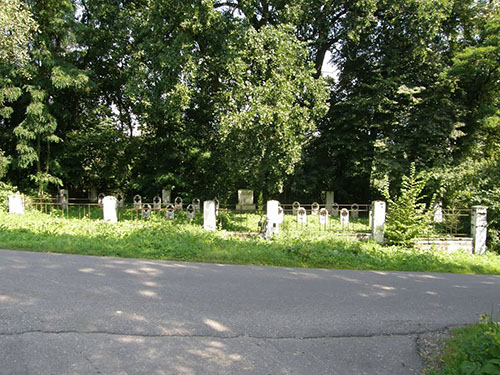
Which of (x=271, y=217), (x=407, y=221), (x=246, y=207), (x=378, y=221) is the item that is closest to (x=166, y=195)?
(x=246, y=207)

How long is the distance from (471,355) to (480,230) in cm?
930

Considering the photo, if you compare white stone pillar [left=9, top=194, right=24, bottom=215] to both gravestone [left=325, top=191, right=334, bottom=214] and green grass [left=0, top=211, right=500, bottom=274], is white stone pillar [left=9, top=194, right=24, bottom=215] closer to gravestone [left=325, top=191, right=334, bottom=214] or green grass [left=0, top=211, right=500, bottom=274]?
green grass [left=0, top=211, right=500, bottom=274]

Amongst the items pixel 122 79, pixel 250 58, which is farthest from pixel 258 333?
pixel 122 79

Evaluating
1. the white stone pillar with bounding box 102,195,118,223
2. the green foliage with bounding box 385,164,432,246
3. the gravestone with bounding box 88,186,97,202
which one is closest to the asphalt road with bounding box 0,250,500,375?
the green foliage with bounding box 385,164,432,246

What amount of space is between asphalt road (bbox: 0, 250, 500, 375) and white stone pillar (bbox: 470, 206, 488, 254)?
466 centimetres

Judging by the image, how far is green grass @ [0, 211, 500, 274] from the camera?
7.56 m

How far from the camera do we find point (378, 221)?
10406 millimetres

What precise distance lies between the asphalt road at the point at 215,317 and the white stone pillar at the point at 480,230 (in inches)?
183

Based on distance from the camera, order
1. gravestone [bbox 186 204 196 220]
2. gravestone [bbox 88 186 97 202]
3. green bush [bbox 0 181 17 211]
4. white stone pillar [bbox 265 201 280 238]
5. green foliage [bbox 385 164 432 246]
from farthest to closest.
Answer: gravestone [bbox 88 186 97 202] → green bush [bbox 0 181 17 211] → gravestone [bbox 186 204 196 220] → white stone pillar [bbox 265 201 280 238] → green foliage [bbox 385 164 432 246]

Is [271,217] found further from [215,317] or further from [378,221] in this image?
[215,317]

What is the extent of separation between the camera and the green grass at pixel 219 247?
7562 millimetres

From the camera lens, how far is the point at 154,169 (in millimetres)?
20516

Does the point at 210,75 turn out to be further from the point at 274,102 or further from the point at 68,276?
the point at 68,276

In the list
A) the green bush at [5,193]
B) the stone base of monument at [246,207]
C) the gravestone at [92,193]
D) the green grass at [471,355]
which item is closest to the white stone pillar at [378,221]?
the green grass at [471,355]
